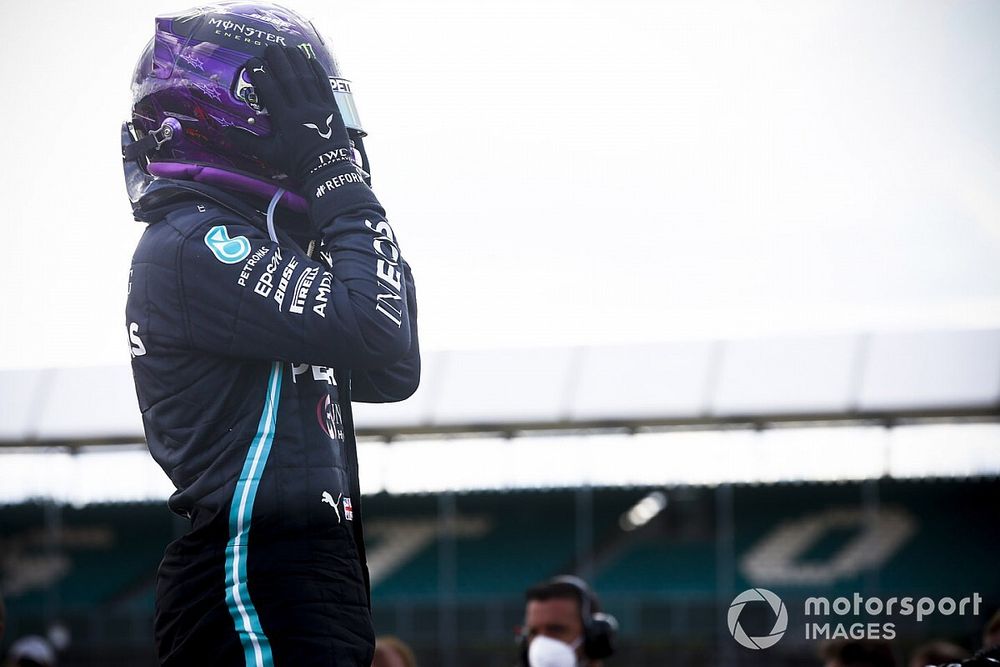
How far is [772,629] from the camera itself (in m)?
2.27

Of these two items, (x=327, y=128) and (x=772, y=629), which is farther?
(x=772, y=629)

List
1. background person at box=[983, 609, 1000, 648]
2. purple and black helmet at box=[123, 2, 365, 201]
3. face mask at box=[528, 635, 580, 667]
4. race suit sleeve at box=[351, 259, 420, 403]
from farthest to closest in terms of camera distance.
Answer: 1. face mask at box=[528, 635, 580, 667]
2. background person at box=[983, 609, 1000, 648]
3. race suit sleeve at box=[351, 259, 420, 403]
4. purple and black helmet at box=[123, 2, 365, 201]

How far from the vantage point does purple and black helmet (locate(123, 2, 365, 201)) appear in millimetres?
→ 1677

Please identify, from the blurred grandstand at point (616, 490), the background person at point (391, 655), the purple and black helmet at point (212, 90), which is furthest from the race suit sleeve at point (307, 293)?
the background person at point (391, 655)

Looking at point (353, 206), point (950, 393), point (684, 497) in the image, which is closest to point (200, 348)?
point (353, 206)

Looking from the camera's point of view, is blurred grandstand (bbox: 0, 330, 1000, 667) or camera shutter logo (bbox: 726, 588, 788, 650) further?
blurred grandstand (bbox: 0, 330, 1000, 667)

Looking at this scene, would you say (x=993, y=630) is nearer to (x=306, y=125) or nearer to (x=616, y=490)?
(x=306, y=125)

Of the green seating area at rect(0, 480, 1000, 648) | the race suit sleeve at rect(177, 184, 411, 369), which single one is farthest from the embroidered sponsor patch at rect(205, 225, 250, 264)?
the green seating area at rect(0, 480, 1000, 648)

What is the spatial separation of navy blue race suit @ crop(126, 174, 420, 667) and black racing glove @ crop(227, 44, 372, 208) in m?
0.03

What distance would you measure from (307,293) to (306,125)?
22 centimetres

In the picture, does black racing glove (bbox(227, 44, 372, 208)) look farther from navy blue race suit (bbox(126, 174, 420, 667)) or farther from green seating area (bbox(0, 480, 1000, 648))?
green seating area (bbox(0, 480, 1000, 648))

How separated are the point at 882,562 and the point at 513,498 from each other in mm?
5115

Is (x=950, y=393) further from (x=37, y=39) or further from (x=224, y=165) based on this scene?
(x=37, y=39)

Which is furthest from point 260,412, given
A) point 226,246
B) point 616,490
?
point 616,490
